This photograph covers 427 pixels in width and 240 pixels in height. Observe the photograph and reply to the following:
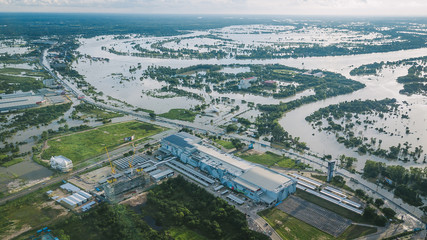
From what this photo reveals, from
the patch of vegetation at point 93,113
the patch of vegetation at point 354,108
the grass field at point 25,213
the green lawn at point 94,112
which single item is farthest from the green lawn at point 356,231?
the green lawn at point 94,112

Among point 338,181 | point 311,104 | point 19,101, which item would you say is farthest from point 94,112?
point 338,181

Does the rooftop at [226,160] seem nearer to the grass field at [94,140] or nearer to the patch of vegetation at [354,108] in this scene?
the grass field at [94,140]

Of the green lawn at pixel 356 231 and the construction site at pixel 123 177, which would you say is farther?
the construction site at pixel 123 177

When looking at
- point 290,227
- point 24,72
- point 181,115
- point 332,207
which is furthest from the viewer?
point 24,72

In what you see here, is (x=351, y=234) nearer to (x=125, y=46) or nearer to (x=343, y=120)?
(x=343, y=120)

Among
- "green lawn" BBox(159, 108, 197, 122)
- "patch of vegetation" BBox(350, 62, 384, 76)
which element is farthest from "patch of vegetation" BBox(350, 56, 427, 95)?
"green lawn" BBox(159, 108, 197, 122)

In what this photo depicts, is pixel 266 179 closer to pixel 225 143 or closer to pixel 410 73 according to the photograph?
pixel 225 143

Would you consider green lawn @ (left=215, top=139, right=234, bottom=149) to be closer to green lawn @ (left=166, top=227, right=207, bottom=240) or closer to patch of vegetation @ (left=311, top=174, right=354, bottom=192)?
patch of vegetation @ (left=311, top=174, right=354, bottom=192)
